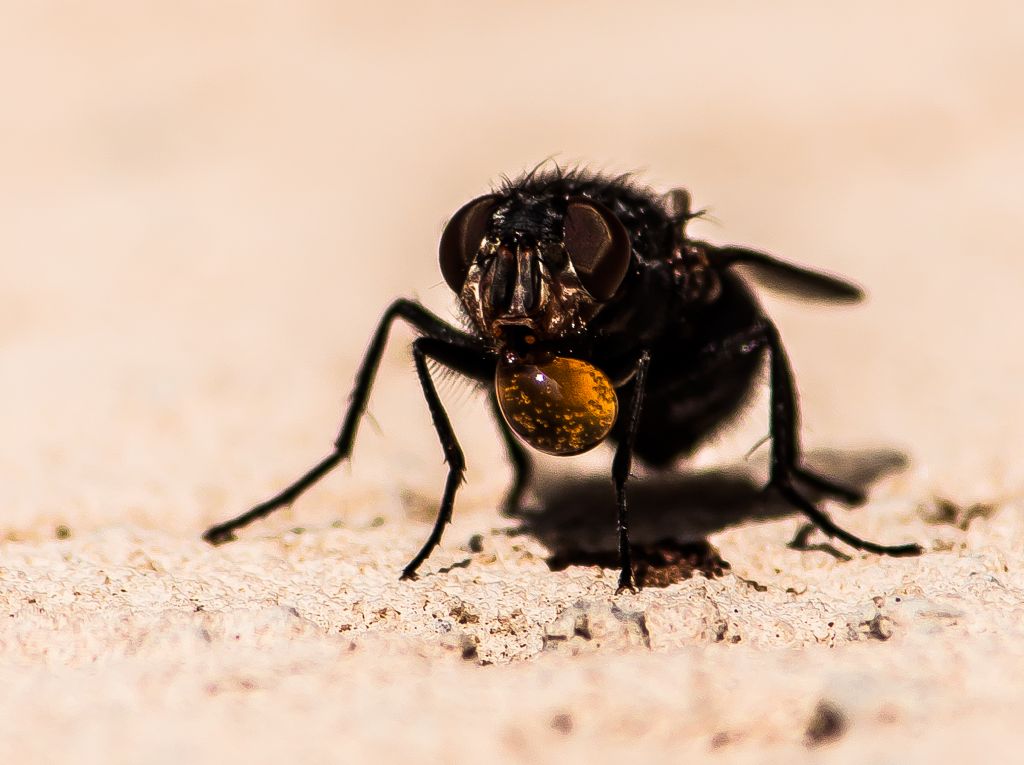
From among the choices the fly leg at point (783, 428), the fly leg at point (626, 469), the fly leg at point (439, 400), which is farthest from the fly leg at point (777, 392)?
the fly leg at point (439, 400)

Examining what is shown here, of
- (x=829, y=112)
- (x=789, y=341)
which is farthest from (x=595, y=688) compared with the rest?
(x=829, y=112)

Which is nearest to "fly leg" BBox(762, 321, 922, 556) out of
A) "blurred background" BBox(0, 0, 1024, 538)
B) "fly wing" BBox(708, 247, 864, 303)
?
"fly wing" BBox(708, 247, 864, 303)

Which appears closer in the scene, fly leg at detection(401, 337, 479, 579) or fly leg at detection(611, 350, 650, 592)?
fly leg at detection(611, 350, 650, 592)

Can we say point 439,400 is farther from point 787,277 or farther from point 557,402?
point 787,277

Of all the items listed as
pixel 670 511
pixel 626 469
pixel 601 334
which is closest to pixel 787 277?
pixel 670 511

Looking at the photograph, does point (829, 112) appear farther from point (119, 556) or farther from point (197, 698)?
point (197, 698)

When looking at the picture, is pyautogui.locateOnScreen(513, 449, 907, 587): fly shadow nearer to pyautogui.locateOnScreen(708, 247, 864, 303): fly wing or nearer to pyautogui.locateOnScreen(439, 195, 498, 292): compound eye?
pyautogui.locateOnScreen(708, 247, 864, 303): fly wing

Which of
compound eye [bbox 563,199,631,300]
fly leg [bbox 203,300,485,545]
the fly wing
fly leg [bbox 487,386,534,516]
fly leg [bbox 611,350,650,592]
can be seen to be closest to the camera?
fly leg [bbox 611,350,650,592]
